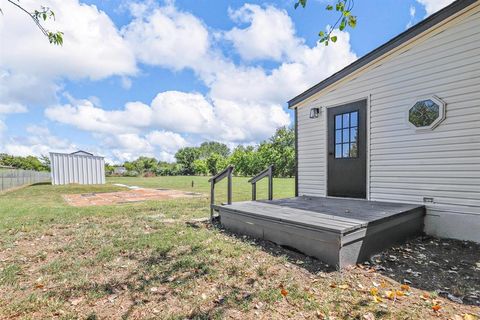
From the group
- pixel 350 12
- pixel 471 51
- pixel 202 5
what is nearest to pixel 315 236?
pixel 350 12

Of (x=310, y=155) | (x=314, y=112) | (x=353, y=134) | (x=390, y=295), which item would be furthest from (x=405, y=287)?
(x=314, y=112)

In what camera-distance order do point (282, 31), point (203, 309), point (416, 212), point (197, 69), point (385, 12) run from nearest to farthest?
point (203, 309) → point (416, 212) → point (385, 12) → point (282, 31) → point (197, 69)

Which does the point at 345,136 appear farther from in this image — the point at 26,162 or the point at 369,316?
the point at 26,162

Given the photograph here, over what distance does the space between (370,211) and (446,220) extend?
116 centimetres

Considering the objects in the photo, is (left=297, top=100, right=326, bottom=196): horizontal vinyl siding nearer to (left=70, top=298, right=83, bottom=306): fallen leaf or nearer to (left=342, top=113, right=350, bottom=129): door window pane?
(left=342, top=113, right=350, bottom=129): door window pane

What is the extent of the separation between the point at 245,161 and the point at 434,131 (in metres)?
25.5

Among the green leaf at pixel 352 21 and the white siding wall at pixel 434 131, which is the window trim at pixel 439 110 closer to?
the white siding wall at pixel 434 131

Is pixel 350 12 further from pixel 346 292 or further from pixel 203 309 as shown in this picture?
pixel 203 309

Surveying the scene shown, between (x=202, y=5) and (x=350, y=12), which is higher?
(x=202, y=5)

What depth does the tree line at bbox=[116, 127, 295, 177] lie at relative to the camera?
25.7 meters

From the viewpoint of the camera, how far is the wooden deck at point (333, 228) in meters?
2.63

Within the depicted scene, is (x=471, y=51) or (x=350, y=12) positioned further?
(x=471, y=51)

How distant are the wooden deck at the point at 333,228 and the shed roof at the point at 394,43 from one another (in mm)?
2652

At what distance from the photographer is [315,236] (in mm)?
2787
